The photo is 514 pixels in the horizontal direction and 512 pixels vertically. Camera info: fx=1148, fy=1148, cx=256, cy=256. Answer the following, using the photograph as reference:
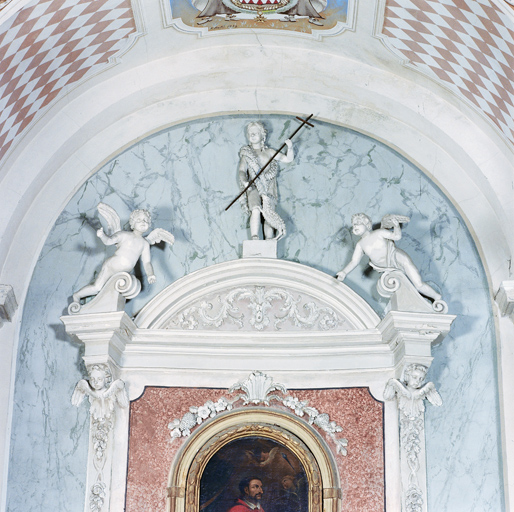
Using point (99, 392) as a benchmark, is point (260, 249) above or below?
above

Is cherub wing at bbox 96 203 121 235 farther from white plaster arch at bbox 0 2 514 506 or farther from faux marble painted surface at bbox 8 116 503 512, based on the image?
white plaster arch at bbox 0 2 514 506

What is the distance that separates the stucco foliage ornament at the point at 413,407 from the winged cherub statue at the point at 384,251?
0.81 metres

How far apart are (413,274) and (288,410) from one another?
171 centimetres

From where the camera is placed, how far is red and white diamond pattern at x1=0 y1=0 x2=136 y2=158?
32.0 ft

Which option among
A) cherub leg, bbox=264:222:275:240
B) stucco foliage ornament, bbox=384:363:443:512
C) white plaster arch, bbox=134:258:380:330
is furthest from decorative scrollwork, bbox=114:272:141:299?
stucco foliage ornament, bbox=384:363:443:512

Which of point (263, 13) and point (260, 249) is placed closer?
point (263, 13)

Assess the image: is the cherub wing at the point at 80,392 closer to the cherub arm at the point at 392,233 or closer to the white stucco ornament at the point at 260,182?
the white stucco ornament at the point at 260,182

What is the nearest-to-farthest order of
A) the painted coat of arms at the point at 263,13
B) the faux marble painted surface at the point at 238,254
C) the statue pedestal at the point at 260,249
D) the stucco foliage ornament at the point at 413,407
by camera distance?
the stucco foliage ornament at the point at 413,407 → the faux marble painted surface at the point at 238,254 → the painted coat of arms at the point at 263,13 → the statue pedestal at the point at 260,249

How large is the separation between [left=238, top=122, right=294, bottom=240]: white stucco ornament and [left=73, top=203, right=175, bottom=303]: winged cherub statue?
2.79ft

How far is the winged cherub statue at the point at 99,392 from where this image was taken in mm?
10258

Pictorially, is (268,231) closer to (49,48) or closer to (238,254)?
(238,254)

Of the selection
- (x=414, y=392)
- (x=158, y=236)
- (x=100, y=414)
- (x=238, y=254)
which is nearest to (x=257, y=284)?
(x=238, y=254)

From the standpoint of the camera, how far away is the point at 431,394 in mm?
10273

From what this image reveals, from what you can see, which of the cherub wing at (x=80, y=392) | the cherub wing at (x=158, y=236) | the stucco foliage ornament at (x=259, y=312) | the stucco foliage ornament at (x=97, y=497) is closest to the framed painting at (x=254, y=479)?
the stucco foliage ornament at (x=97, y=497)
